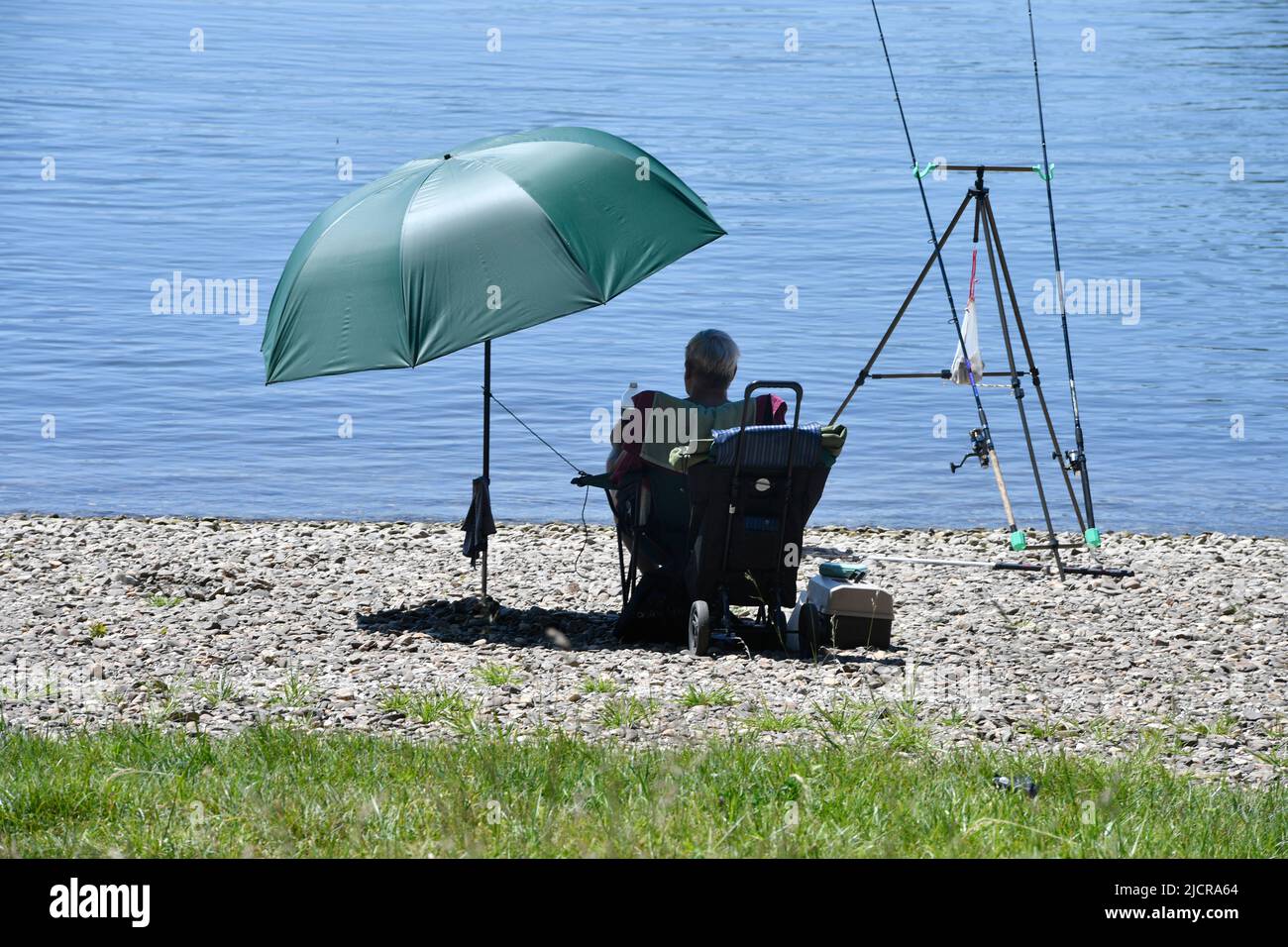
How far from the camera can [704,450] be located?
7.52 meters

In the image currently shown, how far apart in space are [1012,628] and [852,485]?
5.62 metres

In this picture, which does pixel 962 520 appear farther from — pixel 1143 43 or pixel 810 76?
pixel 1143 43

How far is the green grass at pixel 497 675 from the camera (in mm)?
7129

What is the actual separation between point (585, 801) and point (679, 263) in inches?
901

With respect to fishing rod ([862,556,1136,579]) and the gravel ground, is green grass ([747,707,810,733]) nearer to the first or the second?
the gravel ground

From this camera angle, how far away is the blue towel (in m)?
7.50

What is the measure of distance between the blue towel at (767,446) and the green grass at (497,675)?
4.38 feet

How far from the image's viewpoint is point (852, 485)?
46.1 ft

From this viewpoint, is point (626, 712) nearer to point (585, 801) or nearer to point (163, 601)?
point (585, 801)

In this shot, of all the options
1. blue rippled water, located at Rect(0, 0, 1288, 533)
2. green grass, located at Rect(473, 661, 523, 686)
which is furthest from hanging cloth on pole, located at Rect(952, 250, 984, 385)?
green grass, located at Rect(473, 661, 523, 686)

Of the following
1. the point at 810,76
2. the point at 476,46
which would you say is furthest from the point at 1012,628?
the point at 476,46

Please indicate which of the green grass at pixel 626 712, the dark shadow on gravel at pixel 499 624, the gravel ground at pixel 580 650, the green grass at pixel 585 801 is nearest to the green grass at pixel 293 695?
the gravel ground at pixel 580 650
